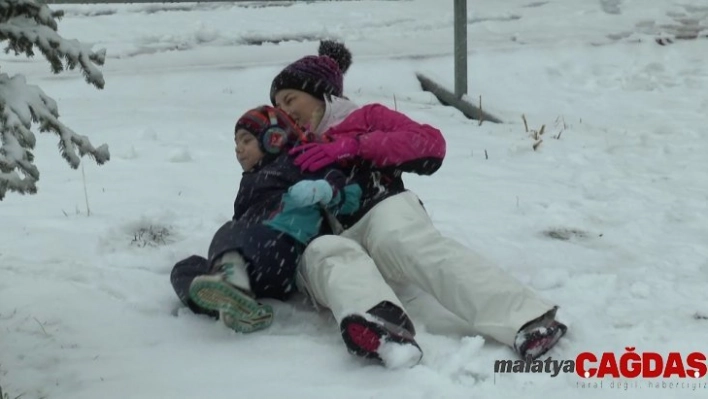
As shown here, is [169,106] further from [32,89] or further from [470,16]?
[470,16]

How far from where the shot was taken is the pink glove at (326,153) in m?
4.07

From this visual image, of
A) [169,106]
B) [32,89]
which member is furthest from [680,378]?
[169,106]

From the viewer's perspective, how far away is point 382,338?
3324mm

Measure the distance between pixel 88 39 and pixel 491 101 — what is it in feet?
16.5

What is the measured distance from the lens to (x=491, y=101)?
29.5 feet

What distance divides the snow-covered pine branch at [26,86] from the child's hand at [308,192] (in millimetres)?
1088

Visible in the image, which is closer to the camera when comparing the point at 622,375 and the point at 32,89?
the point at 32,89

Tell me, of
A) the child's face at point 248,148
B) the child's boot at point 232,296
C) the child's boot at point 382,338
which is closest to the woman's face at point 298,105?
the child's face at point 248,148

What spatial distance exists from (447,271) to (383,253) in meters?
0.33

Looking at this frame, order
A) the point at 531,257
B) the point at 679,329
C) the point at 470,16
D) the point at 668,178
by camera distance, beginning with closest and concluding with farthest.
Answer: the point at 679,329, the point at 531,257, the point at 668,178, the point at 470,16

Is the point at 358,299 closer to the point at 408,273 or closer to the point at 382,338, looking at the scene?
the point at 382,338

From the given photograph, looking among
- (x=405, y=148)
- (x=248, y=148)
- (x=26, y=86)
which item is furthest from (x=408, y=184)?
(x=26, y=86)

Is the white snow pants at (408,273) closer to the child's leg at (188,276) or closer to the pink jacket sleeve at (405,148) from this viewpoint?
the pink jacket sleeve at (405,148)

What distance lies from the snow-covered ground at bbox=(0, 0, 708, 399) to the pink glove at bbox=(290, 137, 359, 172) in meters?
0.63
